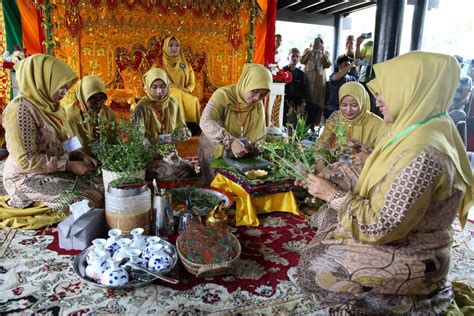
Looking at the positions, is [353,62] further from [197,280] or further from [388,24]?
[197,280]

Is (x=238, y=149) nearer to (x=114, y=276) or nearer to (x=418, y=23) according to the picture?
(x=114, y=276)

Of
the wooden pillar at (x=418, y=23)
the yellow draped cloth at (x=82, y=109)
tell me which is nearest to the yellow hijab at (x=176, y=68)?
the yellow draped cloth at (x=82, y=109)

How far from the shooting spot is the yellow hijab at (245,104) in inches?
126

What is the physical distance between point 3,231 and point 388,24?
17.1 feet

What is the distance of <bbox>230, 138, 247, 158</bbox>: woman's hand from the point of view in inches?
116

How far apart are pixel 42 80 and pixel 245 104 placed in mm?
1709

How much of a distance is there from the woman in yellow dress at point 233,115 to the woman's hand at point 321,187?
1333mm

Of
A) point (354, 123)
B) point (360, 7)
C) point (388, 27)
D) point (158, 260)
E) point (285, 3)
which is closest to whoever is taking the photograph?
point (158, 260)

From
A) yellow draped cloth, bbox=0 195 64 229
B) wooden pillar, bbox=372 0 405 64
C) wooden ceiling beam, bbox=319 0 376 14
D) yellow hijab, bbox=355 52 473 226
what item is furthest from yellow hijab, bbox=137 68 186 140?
wooden ceiling beam, bbox=319 0 376 14

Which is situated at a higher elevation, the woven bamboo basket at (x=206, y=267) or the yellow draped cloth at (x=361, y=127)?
the yellow draped cloth at (x=361, y=127)

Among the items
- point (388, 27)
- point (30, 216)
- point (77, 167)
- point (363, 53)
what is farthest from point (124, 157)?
point (363, 53)

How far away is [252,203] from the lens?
2709 millimetres

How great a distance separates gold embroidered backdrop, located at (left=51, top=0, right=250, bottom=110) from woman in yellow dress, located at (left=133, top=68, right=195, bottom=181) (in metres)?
2.08

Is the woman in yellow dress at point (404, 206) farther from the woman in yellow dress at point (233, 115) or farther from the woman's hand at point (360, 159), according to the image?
the woman in yellow dress at point (233, 115)
